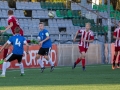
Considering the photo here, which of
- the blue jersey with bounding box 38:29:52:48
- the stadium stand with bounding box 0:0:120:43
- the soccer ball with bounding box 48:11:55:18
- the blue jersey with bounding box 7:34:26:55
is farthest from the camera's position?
the soccer ball with bounding box 48:11:55:18

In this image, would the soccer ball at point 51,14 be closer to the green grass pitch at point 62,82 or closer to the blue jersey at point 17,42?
the blue jersey at point 17,42

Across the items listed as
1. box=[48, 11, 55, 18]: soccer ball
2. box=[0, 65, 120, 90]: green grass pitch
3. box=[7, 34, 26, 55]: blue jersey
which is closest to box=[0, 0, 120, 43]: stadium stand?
box=[48, 11, 55, 18]: soccer ball

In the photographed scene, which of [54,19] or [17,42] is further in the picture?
[54,19]

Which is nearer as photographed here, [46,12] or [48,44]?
[48,44]

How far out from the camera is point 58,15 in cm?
3994

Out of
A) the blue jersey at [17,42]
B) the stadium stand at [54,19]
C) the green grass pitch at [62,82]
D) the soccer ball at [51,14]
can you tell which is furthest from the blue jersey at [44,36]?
the soccer ball at [51,14]

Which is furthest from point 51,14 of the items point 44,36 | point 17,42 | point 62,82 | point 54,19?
point 62,82

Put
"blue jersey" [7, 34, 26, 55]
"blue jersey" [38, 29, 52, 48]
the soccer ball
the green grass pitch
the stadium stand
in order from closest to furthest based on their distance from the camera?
the green grass pitch → "blue jersey" [7, 34, 26, 55] → "blue jersey" [38, 29, 52, 48] → the stadium stand → the soccer ball

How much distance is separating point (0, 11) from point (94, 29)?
685 centimetres

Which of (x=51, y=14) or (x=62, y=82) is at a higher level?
(x=62, y=82)

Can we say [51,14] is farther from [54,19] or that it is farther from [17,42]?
[17,42]

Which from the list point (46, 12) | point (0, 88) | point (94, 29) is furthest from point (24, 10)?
point (0, 88)

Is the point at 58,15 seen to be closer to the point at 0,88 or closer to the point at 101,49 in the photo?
the point at 101,49

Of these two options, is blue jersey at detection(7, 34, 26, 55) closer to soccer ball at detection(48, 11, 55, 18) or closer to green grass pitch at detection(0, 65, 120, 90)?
green grass pitch at detection(0, 65, 120, 90)
